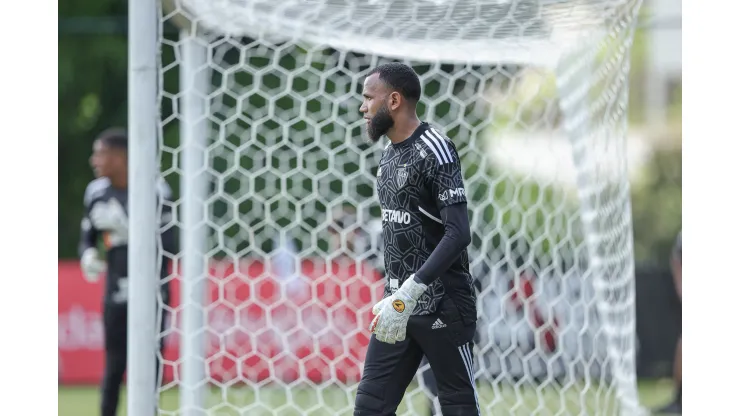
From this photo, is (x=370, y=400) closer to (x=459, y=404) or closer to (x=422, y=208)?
(x=459, y=404)

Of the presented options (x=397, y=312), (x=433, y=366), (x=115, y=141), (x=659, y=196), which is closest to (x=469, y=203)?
(x=115, y=141)

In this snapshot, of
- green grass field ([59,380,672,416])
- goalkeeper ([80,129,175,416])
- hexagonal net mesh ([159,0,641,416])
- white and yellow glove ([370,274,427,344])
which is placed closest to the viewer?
white and yellow glove ([370,274,427,344])

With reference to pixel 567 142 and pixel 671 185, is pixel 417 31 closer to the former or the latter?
pixel 567 142

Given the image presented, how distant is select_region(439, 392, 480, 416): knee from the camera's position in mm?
3814

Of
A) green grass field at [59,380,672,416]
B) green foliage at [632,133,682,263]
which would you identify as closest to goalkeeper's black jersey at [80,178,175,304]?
green grass field at [59,380,672,416]

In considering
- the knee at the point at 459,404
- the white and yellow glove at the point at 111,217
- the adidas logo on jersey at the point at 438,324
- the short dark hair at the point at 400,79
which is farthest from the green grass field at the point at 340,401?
the short dark hair at the point at 400,79

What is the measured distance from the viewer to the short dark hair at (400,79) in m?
3.93

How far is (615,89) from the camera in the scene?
5.92m

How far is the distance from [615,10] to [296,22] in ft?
5.53

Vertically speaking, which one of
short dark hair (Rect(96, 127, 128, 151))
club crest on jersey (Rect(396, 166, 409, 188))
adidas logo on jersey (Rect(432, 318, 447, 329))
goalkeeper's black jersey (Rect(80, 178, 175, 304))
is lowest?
adidas logo on jersey (Rect(432, 318, 447, 329))

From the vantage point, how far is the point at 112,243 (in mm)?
6008

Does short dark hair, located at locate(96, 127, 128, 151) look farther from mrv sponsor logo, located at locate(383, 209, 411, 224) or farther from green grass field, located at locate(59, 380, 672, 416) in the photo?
mrv sponsor logo, located at locate(383, 209, 411, 224)

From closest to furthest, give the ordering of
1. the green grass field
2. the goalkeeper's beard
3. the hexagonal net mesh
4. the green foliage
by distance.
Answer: the goalkeeper's beard < the hexagonal net mesh < the green grass field < the green foliage

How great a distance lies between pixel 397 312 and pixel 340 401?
3.91 meters
